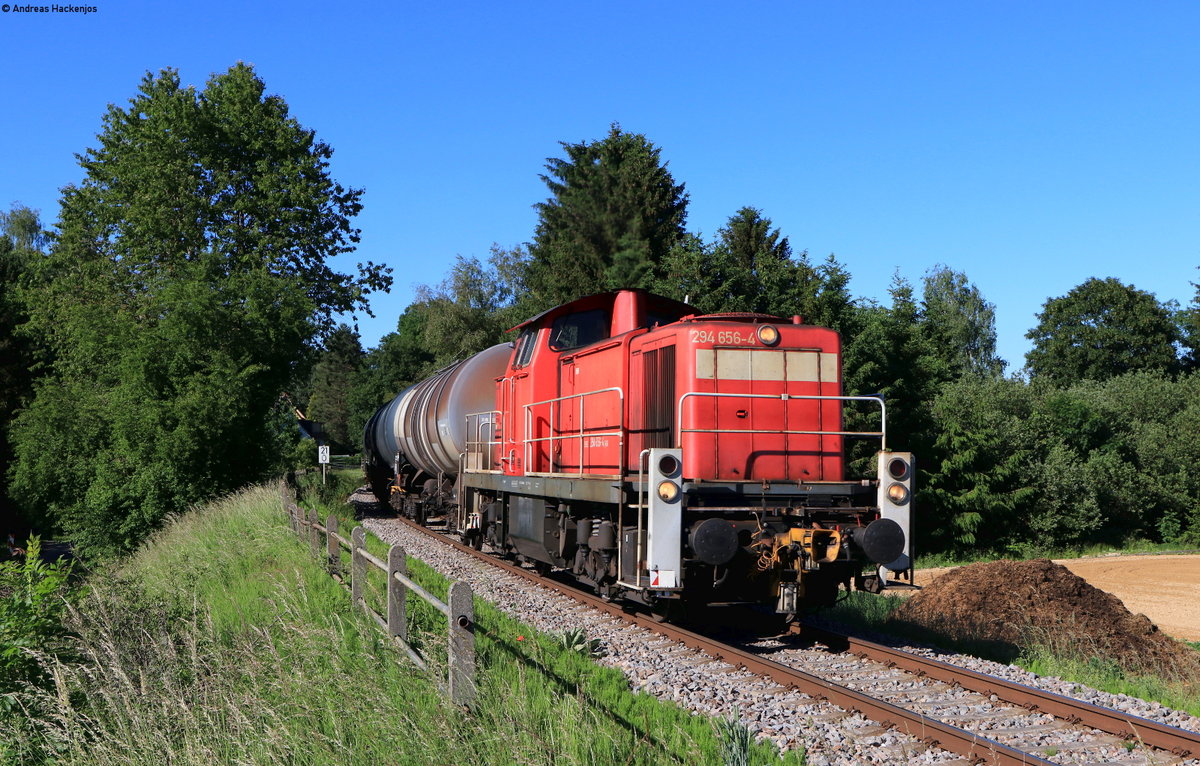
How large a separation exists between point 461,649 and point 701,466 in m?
4.35

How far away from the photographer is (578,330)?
12.6 meters

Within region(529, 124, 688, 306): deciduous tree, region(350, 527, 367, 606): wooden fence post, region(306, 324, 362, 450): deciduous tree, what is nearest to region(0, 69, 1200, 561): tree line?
region(529, 124, 688, 306): deciduous tree

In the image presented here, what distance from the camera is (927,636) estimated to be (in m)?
9.80

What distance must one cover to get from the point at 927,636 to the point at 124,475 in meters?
19.7

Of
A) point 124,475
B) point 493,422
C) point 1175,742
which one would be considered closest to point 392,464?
point 124,475

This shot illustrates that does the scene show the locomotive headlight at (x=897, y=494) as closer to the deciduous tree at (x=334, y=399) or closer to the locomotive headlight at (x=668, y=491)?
the locomotive headlight at (x=668, y=491)

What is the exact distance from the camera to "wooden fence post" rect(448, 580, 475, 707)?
5.57 metres

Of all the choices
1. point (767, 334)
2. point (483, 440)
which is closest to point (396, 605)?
point (767, 334)

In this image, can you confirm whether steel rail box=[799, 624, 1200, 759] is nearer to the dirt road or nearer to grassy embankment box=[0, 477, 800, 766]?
grassy embankment box=[0, 477, 800, 766]

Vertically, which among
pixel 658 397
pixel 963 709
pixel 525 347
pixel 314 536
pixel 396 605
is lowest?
pixel 963 709

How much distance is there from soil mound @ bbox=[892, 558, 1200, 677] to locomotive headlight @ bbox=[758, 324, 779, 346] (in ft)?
12.0

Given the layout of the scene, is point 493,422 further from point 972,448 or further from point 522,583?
point 972,448

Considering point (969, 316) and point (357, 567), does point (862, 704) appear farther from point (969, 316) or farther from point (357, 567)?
point (969, 316)

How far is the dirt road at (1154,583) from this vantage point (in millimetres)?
17469
